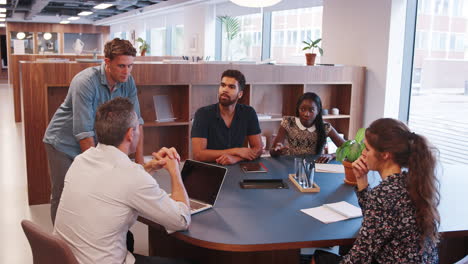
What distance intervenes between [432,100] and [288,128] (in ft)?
8.00

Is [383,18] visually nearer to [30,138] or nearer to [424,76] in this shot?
[424,76]

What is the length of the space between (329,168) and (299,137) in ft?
1.99

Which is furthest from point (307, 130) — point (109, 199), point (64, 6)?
point (64, 6)

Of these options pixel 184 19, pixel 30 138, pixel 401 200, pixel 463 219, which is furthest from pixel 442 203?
pixel 184 19

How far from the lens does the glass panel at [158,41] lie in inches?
533

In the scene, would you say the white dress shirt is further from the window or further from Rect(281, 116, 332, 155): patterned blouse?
the window

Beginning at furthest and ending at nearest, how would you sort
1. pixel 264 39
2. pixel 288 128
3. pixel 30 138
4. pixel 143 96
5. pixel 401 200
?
pixel 264 39 < pixel 143 96 < pixel 30 138 < pixel 288 128 < pixel 401 200

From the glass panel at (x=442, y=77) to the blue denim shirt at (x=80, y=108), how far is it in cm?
349

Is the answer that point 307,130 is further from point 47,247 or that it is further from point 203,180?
point 47,247

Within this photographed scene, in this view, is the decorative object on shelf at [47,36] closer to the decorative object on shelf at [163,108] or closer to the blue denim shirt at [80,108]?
the decorative object on shelf at [163,108]

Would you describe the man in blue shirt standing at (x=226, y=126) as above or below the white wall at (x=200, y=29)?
below

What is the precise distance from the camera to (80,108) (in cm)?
286

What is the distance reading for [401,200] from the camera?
169cm

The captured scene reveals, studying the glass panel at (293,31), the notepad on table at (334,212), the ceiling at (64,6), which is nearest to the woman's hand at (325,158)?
the notepad on table at (334,212)
